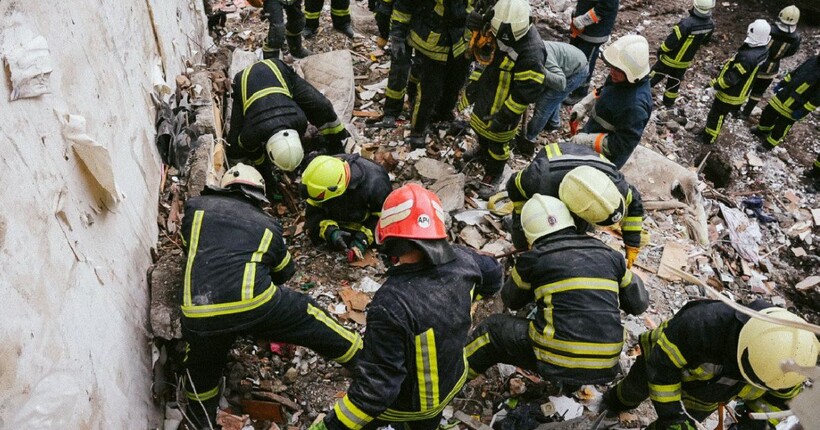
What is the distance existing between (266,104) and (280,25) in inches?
82.9

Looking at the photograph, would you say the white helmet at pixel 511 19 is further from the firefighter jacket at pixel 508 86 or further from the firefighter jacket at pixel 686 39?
the firefighter jacket at pixel 686 39

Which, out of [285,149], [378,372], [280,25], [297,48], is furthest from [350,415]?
[297,48]

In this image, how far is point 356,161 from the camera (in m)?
4.09

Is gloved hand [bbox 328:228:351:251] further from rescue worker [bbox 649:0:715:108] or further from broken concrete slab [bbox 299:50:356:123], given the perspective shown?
rescue worker [bbox 649:0:715:108]

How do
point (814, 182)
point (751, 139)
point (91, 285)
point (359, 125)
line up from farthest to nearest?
point (751, 139), point (814, 182), point (359, 125), point (91, 285)

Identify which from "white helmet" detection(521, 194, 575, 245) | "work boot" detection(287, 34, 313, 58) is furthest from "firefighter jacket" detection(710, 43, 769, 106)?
"work boot" detection(287, 34, 313, 58)

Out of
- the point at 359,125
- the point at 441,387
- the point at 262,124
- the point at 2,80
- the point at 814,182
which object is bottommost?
the point at 814,182

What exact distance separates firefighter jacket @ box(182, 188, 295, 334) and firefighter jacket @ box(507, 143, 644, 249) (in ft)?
5.85

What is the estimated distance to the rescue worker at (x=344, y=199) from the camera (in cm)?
379

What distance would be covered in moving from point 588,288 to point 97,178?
270cm

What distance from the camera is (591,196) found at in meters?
3.23

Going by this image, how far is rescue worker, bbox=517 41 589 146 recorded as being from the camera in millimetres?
4988

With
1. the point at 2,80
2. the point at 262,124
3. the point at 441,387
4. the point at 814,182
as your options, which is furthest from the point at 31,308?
the point at 814,182

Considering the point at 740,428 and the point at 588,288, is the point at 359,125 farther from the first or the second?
the point at 740,428
